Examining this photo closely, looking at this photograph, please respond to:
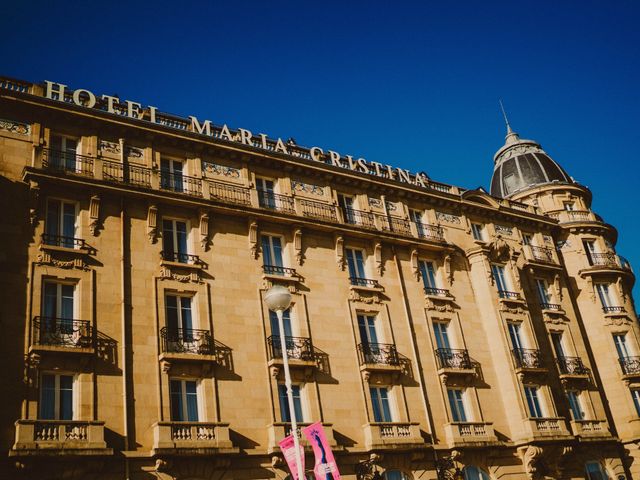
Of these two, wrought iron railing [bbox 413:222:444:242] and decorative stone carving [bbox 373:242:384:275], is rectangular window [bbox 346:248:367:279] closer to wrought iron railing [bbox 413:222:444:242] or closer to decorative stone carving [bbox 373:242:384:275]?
decorative stone carving [bbox 373:242:384:275]

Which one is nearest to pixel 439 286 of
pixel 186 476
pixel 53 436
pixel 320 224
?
pixel 320 224

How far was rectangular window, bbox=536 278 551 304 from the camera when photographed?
130 feet

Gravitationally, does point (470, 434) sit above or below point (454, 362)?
below

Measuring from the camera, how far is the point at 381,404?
96.2 ft

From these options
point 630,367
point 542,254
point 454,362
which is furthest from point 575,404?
point 542,254

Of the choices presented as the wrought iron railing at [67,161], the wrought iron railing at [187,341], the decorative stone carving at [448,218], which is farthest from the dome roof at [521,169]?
the wrought iron railing at [67,161]

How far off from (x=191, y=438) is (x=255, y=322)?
5.92 meters

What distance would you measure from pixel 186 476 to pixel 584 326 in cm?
2822

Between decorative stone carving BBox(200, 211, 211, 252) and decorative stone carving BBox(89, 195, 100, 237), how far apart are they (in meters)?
4.35

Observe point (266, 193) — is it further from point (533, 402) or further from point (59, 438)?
point (533, 402)

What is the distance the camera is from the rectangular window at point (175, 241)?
27250 mm

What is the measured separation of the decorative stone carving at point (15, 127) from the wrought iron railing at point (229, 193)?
25.7 feet

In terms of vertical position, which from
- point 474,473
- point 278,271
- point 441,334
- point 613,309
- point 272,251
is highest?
point 272,251

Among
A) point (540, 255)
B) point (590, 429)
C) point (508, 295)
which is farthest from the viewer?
point (540, 255)
